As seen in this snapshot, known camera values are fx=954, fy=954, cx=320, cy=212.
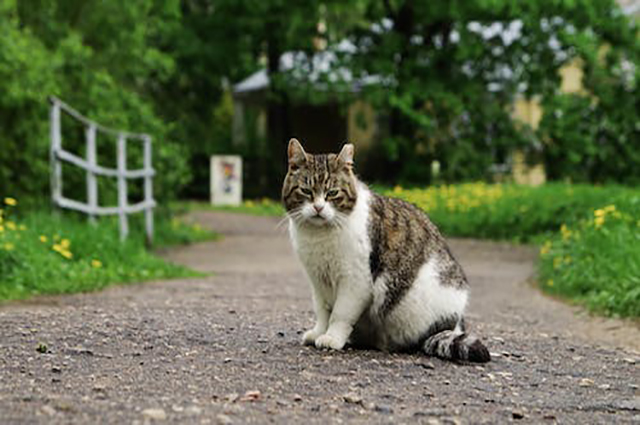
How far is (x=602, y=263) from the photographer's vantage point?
10.2 metres

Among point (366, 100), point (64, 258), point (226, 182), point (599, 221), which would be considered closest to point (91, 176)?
point (64, 258)

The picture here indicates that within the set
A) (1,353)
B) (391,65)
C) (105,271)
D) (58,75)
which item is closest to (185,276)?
(105,271)

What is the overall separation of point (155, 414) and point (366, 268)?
1.88m

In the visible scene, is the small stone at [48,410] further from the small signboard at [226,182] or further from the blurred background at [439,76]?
the small signboard at [226,182]

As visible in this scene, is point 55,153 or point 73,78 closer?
point 55,153

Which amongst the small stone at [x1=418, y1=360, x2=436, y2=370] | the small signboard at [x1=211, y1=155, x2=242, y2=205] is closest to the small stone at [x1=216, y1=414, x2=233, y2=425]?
the small stone at [x1=418, y1=360, x2=436, y2=370]

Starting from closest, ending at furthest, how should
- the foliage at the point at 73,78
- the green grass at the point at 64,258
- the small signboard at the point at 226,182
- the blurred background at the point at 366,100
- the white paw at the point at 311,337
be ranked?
the white paw at the point at 311,337 < the green grass at the point at 64,258 < the foliage at the point at 73,78 < the blurred background at the point at 366,100 < the small signboard at the point at 226,182

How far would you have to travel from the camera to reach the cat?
5.66 meters

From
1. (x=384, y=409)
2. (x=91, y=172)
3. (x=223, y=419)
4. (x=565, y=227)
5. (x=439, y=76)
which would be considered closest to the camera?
(x=223, y=419)

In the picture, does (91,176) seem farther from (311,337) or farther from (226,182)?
(226,182)

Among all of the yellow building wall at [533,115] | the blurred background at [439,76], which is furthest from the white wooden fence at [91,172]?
the yellow building wall at [533,115]

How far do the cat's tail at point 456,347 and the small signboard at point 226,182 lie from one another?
68.3 ft

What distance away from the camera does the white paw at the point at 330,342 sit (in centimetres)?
582

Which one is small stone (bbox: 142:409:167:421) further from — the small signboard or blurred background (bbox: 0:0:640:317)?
the small signboard
